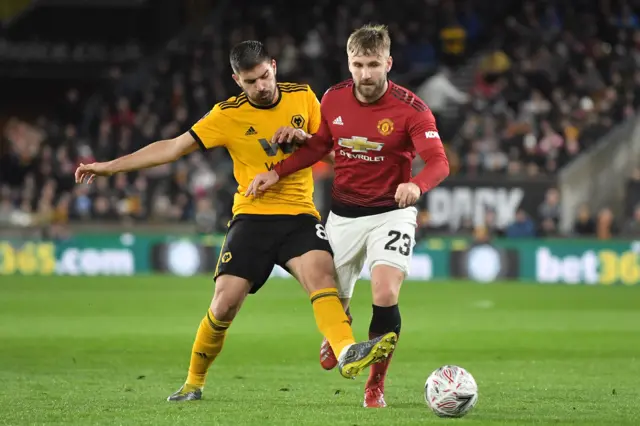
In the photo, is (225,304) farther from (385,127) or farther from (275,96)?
(385,127)

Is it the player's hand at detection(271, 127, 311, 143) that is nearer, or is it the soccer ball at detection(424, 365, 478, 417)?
the soccer ball at detection(424, 365, 478, 417)

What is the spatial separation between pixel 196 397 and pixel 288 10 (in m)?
25.1

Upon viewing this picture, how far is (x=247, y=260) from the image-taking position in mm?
8125

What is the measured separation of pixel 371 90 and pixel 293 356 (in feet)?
15.6

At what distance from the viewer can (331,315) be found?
25.8 feet

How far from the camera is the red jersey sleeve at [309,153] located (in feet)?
26.7

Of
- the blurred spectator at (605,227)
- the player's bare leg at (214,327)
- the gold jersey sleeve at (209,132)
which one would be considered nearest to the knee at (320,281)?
the player's bare leg at (214,327)

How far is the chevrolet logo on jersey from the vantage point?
8.02m

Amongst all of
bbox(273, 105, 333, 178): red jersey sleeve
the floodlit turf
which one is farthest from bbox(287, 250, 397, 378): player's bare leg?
bbox(273, 105, 333, 178): red jersey sleeve

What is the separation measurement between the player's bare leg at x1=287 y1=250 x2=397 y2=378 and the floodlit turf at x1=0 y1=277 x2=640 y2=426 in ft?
1.13

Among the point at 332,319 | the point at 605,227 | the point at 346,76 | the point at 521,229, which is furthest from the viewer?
the point at 346,76

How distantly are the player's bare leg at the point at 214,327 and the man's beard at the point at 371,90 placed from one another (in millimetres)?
1392

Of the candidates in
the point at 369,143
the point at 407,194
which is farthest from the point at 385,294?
the point at 369,143

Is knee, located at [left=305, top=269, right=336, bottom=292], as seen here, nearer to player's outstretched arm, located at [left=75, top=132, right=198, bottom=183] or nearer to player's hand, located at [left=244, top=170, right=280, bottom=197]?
player's hand, located at [left=244, top=170, right=280, bottom=197]
